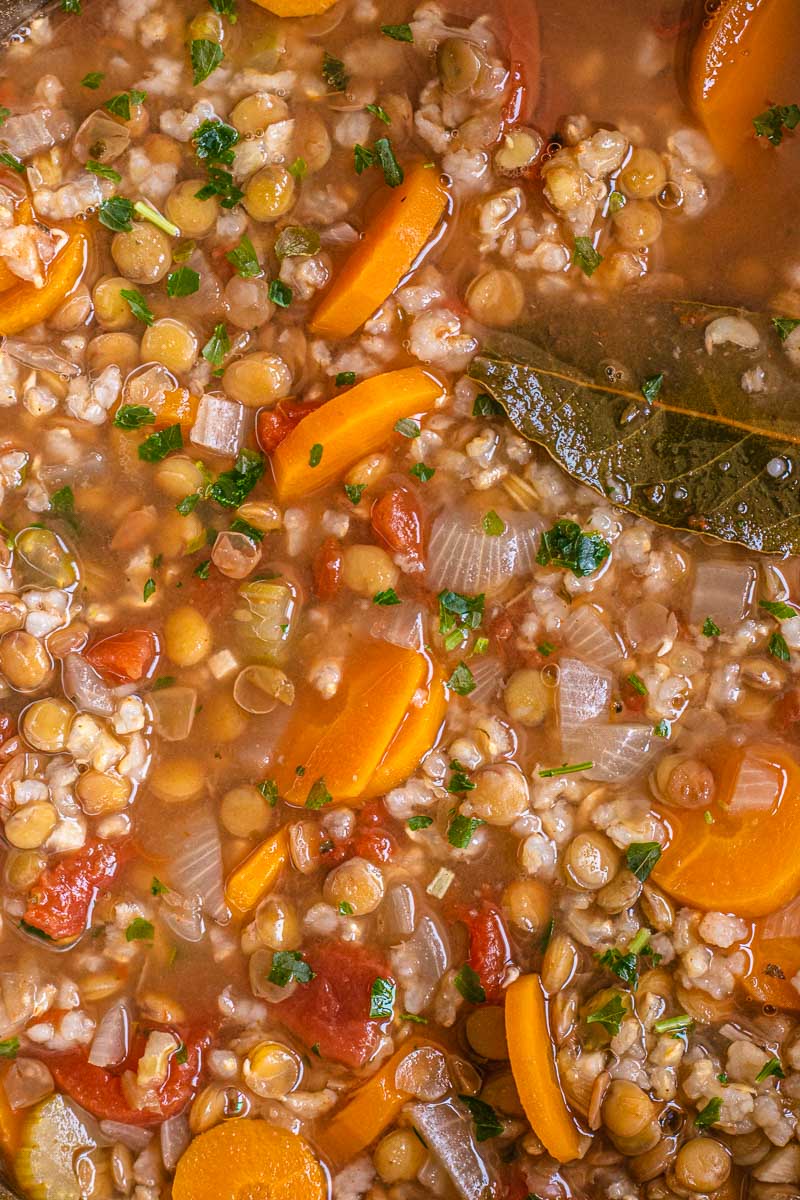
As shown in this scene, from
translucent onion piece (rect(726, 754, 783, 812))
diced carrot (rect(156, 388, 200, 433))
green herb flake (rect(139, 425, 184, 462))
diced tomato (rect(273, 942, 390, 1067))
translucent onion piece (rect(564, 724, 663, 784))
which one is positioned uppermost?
diced carrot (rect(156, 388, 200, 433))

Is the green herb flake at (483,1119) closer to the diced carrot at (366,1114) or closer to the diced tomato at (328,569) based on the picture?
the diced carrot at (366,1114)

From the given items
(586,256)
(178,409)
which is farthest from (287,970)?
(586,256)

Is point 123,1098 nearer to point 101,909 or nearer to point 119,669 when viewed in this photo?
point 101,909

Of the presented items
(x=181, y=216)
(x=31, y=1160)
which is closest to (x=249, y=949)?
(x=31, y=1160)

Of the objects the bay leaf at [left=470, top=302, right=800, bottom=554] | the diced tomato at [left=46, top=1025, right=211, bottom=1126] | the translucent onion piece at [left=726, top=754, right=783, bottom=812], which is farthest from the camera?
the diced tomato at [left=46, top=1025, right=211, bottom=1126]

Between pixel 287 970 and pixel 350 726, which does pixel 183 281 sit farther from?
pixel 287 970

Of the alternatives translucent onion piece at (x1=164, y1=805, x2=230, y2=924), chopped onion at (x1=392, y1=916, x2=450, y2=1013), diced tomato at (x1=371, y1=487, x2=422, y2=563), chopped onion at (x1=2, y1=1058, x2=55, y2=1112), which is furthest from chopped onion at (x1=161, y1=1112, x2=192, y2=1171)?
diced tomato at (x1=371, y1=487, x2=422, y2=563)

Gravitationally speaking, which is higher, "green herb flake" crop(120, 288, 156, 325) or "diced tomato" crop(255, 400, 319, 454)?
"green herb flake" crop(120, 288, 156, 325)

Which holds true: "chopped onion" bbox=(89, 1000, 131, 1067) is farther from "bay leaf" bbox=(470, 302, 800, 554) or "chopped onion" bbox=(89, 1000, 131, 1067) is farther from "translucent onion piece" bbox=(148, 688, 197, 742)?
"bay leaf" bbox=(470, 302, 800, 554)
